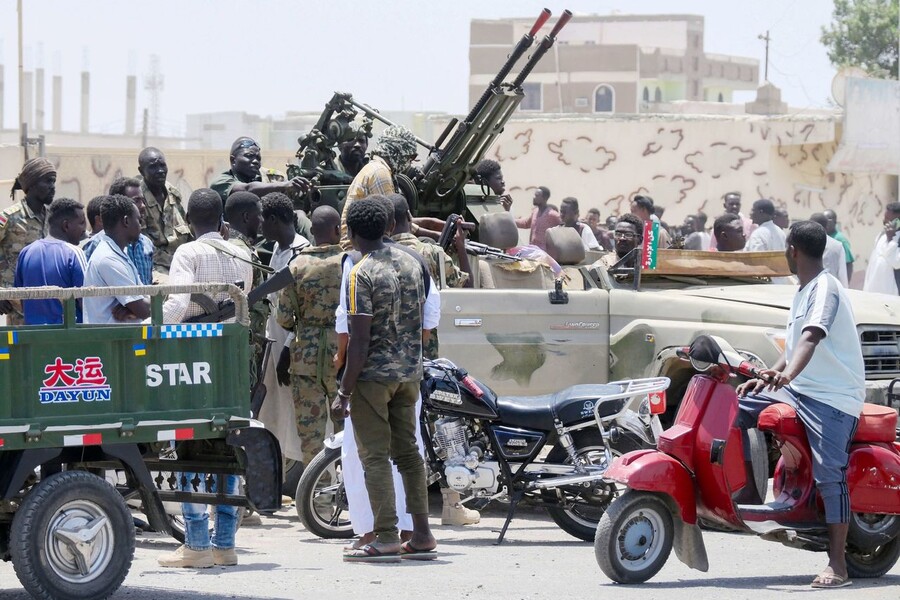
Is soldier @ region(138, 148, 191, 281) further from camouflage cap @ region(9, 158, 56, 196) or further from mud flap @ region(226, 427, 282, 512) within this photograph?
mud flap @ region(226, 427, 282, 512)

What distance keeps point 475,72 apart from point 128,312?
43.1m

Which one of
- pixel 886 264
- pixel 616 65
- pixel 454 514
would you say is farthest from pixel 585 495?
pixel 616 65

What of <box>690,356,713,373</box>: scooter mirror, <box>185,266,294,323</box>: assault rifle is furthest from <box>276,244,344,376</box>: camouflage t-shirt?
<box>690,356,713,373</box>: scooter mirror

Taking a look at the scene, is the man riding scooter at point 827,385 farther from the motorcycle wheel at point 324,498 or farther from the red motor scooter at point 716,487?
the motorcycle wheel at point 324,498

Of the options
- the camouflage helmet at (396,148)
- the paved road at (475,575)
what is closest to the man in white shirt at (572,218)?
the camouflage helmet at (396,148)

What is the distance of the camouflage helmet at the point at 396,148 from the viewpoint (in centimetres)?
910

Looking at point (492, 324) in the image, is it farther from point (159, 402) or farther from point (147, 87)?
point (147, 87)

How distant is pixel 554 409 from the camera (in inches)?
304

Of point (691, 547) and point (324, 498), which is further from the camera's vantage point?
point (324, 498)

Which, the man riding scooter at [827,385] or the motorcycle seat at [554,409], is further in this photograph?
the motorcycle seat at [554,409]

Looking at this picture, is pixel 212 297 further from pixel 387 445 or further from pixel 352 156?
pixel 352 156

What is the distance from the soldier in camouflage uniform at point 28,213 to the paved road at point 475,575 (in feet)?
6.90

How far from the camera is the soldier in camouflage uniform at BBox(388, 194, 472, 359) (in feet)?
25.8

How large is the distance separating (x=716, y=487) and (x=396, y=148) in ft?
12.0
